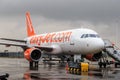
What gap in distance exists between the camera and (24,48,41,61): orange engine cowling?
29.4 metres

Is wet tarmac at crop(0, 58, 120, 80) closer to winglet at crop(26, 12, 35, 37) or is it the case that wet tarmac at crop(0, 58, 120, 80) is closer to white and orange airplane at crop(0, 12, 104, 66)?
white and orange airplane at crop(0, 12, 104, 66)

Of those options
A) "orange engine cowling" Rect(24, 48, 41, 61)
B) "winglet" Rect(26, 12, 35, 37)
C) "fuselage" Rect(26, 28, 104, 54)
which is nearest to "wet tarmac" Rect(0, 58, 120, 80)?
"fuselage" Rect(26, 28, 104, 54)

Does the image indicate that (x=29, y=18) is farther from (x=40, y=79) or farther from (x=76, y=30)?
(x=40, y=79)

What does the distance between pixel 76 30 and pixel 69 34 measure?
0.91 meters

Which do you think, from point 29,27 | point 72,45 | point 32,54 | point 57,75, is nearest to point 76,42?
point 72,45

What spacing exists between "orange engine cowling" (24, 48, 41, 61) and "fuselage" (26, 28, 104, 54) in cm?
329

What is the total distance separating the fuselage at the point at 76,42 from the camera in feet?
92.1

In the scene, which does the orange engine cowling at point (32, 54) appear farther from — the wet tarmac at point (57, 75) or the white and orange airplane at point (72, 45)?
the wet tarmac at point (57, 75)

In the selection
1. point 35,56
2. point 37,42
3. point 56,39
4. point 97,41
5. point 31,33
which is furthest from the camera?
point 31,33

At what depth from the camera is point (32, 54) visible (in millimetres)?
29812

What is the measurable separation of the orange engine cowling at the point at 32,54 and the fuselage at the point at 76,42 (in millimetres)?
3290

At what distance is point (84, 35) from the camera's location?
2941 cm

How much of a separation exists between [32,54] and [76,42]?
15.7ft

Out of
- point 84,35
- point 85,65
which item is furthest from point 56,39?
point 85,65
